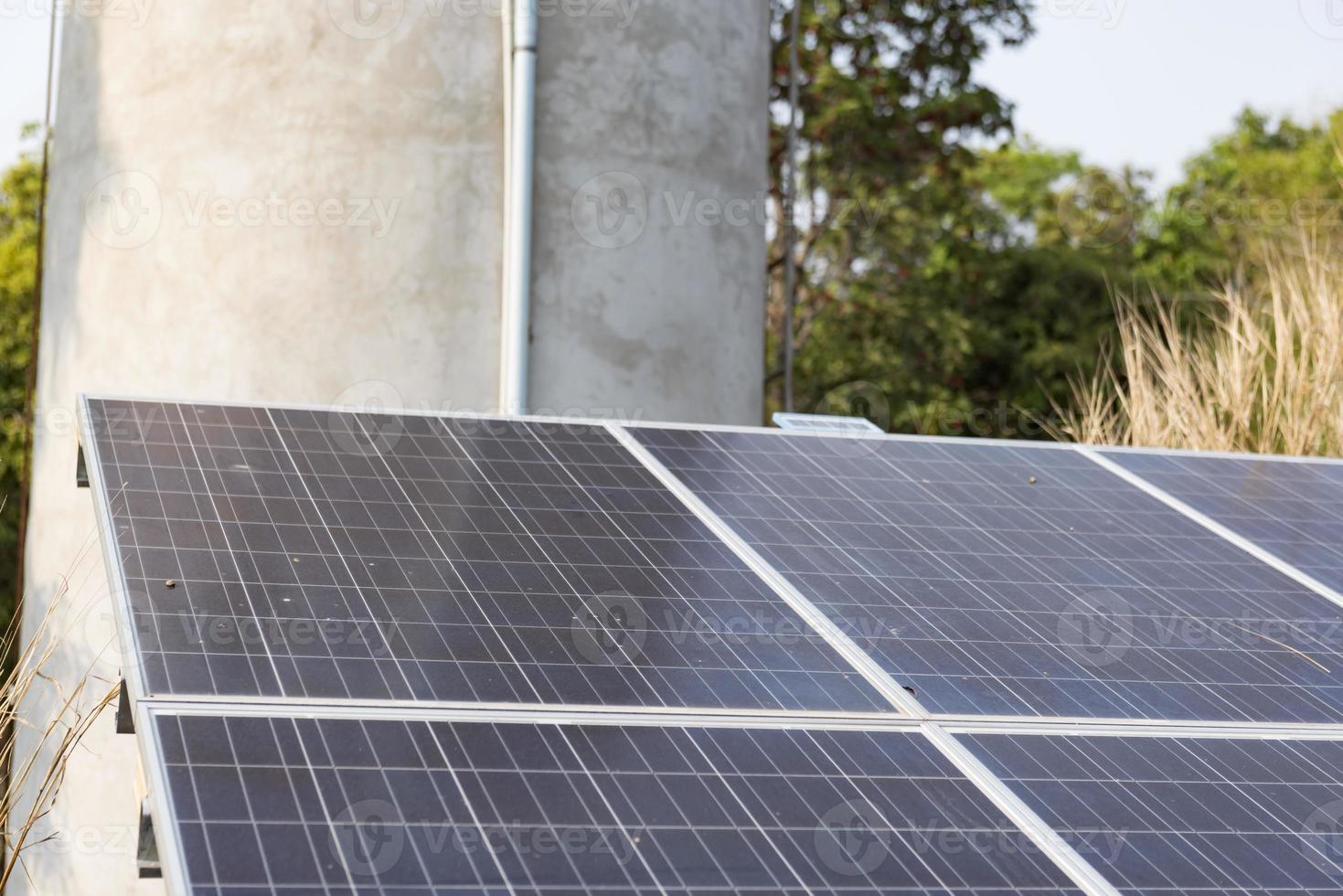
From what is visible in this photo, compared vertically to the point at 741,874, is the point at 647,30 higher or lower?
higher

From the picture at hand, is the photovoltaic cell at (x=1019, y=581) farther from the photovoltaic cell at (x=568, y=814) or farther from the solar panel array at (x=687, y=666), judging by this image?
the photovoltaic cell at (x=568, y=814)

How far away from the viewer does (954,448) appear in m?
5.60

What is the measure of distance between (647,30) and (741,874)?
7843 mm

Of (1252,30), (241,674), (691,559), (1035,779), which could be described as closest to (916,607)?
(691,559)

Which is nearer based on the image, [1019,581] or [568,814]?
[568,814]

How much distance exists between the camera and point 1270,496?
18.5 ft

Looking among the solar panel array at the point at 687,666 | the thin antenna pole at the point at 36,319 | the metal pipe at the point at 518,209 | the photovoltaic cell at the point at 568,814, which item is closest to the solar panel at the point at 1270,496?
the solar panel array at the point at 687,666

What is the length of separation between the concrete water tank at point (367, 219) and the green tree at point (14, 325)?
1312 centimetres

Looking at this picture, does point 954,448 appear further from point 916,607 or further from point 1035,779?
point 1035,779

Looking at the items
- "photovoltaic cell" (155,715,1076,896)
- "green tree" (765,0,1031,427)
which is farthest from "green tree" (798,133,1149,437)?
"photovoltaic cell" (155,715,1076,896)

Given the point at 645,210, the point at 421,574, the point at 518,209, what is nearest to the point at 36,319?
the point at 518,209

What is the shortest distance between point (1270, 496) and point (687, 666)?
10.2 ft

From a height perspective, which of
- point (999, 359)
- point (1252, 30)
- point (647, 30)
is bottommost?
point (999, 359)

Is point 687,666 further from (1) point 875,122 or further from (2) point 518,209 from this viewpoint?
(1) point 875,122
